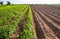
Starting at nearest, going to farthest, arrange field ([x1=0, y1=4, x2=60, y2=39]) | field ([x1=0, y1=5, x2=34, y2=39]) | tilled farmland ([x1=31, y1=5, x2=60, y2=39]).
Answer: field ([x1=0, y1=5, x2=34, y2=39])
field ([x1=0, y1=4, x2=60, y2=39])
tilled farmland ([x1=31, y1=5, x2=60, y2=39])

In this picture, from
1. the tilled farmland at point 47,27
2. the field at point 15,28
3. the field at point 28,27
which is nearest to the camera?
the field at point 15,28

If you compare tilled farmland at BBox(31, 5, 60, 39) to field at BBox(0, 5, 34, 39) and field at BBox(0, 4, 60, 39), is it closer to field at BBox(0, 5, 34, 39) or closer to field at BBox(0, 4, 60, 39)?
field at BBox(0, 4, 60, 39)

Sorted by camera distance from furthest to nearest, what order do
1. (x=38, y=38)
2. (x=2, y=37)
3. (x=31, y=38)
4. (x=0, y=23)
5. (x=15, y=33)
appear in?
(x=0, y=23), (x=15, y=33), (x=38, y=38), (x=31, y=38), (x=2, y=37)

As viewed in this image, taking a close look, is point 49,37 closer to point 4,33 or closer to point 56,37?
point 56,37

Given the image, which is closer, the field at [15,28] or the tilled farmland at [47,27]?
the field at [15,28]

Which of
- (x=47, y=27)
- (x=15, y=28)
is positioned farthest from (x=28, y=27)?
(x=47, y=27)

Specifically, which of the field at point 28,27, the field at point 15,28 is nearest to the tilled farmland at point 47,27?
the field at point 28,27

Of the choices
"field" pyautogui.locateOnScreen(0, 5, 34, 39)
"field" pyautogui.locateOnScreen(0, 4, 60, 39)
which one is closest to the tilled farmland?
"field" pyautogui.locateOnScreen(0, 4, 60, 39)

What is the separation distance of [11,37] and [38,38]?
1.93 meters

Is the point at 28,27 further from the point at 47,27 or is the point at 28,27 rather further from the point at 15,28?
the point at 47,27

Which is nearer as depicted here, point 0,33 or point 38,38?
point 0,33

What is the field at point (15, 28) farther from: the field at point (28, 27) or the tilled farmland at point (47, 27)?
the tilled farmland at point (47, 27)

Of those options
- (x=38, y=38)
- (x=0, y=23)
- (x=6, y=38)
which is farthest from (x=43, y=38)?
(x=0, y=23)

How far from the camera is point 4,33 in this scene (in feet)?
34.9
